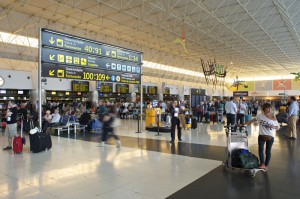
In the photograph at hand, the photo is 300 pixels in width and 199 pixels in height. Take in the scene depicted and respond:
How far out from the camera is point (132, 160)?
6.34 m

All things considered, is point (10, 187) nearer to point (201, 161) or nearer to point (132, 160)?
point (132, 160)

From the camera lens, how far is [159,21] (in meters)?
21.1

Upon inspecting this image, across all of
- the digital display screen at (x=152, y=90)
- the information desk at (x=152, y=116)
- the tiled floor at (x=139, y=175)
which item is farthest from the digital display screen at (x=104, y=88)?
the tiled floor at (x=139, y=175)

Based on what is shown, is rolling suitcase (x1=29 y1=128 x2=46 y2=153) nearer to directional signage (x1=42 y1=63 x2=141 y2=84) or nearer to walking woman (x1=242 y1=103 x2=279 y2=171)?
directional signage (x1=42 y1=63 x2=141 y2=84)

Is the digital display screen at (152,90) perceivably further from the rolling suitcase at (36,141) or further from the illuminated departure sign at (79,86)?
the rolling suitcase at (36,141)

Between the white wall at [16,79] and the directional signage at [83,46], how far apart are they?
11357 mm

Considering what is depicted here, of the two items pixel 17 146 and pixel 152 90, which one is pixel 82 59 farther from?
pixel 152 90

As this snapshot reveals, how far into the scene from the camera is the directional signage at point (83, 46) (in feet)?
26.3

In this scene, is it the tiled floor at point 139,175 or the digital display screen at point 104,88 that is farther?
the digital display screen at point 104,88

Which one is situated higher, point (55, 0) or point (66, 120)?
point (55, 0)

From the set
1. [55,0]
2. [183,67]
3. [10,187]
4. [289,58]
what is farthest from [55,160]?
[289,58]

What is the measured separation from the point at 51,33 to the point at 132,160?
5011 millimetres

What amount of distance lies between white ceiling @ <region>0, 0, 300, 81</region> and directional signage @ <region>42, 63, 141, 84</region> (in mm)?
8421

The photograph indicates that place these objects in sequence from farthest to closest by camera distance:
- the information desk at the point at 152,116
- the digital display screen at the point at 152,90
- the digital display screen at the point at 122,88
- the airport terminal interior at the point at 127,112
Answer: the digital display screen at the point at 152,90
the digital display screen at the point at 122,88
the information desk at the point at 152,116
the airport terminal interior at the point at 127,112
